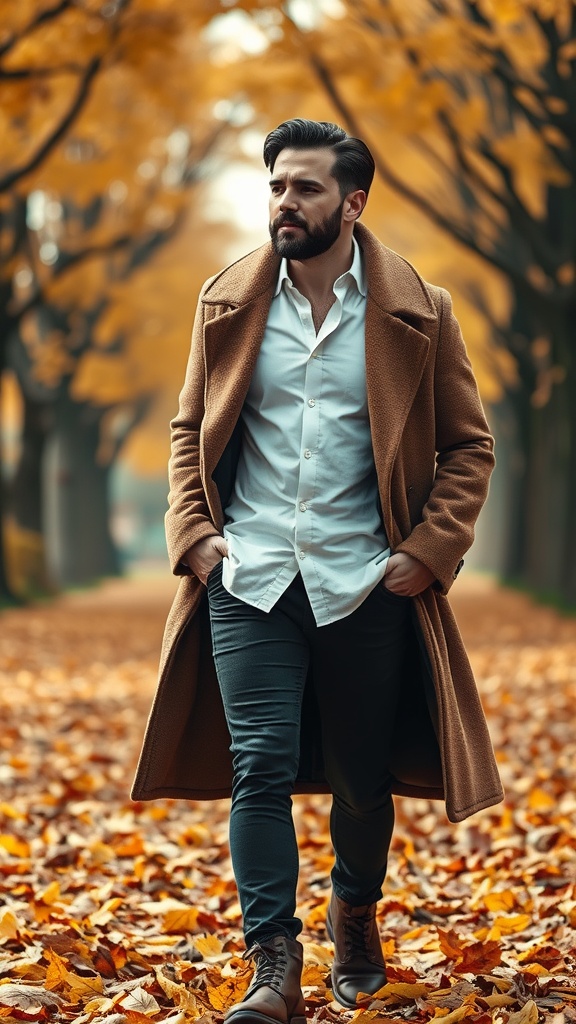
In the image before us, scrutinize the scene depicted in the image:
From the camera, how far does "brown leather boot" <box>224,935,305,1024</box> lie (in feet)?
9.32

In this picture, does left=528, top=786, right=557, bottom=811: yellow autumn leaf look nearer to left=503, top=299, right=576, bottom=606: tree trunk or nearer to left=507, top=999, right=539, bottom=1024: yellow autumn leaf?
left=507, top=999, right=539, bottom=1024: yellow autumn leaf

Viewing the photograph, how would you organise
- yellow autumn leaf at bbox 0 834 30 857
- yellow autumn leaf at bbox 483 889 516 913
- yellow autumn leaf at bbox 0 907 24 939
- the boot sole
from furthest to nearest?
1. yellow autumn leaf at bbox 0 834 30 857
2. yellow autumn leaf at bbox 483 889 516 913
3. yellow autumn leaf at bbox 0 907 24 939
4. the boot sole

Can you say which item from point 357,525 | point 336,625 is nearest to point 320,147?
point 357,525

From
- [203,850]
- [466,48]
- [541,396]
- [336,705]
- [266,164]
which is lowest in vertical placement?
[541,396]

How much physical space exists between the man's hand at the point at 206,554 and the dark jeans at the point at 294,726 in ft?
0.06

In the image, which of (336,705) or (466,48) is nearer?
(336,705)

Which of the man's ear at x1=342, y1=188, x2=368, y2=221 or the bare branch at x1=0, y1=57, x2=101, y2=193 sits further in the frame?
the bare branch at x1=0, y1=57, x2=101, y2=193

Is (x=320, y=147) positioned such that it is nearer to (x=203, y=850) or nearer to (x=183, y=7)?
(x=203, y=850)

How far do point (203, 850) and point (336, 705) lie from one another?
2105mm

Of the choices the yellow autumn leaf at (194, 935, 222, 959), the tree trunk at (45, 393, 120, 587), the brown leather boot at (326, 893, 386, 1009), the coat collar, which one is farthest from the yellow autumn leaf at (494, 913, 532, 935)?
the tree trunk at (45, 393, 120, 587)

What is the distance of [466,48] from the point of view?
11758 mm

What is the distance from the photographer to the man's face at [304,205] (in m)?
3.25

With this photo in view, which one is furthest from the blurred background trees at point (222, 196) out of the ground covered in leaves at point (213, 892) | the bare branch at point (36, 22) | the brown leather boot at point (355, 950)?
the brown leather boot at point (355, 950)

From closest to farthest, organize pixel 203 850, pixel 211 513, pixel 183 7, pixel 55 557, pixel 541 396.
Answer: pixel 211 513, pixel 203 850, pixel 183 7, pixel 541 396, pixel 55 557
